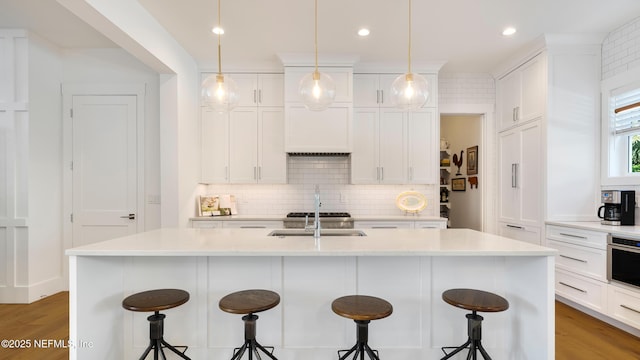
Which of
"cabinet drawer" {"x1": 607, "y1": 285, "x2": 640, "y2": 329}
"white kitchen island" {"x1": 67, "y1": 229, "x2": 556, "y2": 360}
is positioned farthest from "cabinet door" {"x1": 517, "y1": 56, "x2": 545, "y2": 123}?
"white kitchen island" {"x1": 67, "y1": 229, "x2": 556, "y2": 360}

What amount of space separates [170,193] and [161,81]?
4.20ft

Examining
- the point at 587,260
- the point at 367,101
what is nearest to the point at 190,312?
the point at 367,101

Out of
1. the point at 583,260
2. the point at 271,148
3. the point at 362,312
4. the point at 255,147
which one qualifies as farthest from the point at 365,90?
the point at 362,312

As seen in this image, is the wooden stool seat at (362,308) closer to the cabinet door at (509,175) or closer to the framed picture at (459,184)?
the cabinet door at (509,175)

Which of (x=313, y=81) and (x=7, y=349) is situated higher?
(x=313, y=81)

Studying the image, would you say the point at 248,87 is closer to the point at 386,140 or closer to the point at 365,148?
the point at 365,148

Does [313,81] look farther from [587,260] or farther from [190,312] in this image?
[587,260]

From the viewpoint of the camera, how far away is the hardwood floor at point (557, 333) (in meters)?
2.42

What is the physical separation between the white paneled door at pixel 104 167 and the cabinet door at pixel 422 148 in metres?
3.50

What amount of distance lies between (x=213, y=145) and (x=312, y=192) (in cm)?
147

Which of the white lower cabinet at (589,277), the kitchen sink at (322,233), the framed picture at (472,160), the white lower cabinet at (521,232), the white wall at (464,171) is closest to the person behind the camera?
the kitchen sink at (322,233)

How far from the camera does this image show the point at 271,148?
421cm

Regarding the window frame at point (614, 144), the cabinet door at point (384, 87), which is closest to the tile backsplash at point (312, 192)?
the cabinet door at point (384, 87)

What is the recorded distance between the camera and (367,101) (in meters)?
4.23
